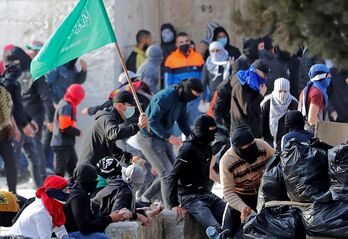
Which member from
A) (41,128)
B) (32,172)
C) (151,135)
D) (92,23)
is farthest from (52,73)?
(92,23)

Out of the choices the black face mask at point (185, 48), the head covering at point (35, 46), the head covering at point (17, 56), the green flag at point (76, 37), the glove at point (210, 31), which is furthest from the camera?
the glove at point (210, 31)

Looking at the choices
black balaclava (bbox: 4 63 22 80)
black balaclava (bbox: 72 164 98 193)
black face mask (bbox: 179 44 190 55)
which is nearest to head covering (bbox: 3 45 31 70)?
black balaclava (bbox: 4 63 22 80)

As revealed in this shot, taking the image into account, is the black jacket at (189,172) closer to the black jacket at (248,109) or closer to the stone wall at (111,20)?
the black jacket at (248,109)

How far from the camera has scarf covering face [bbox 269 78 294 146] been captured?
14.5 m

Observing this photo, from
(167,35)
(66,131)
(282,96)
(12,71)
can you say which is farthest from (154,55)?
(282,96)

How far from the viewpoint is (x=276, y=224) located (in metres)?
10.8

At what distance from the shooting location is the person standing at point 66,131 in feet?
53.5

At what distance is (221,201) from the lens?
12445 mm

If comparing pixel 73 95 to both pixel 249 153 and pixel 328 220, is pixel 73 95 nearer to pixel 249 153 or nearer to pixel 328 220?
pixel 249 153

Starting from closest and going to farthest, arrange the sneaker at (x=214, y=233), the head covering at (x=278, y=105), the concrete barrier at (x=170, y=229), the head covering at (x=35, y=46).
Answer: the sneaker at (x=214, y=233)
the concrete barrier at (x=170, y=229)
the head covering at (x=278, y=105)
the head covering at (x=35, y=46)

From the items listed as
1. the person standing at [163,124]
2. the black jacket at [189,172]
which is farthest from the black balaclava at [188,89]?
the black jacket at [189,172]

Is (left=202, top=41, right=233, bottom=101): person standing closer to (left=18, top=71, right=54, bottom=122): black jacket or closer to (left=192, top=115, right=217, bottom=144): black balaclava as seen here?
(left=18, top=71, right=54, bottom=122): black jacket

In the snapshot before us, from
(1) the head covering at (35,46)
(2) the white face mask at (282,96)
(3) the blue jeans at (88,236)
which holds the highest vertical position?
(1) the head covering at (35,46)

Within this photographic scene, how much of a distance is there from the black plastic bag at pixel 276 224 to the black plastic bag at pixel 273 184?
0.29 metres
